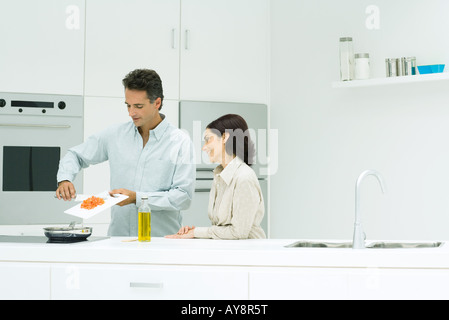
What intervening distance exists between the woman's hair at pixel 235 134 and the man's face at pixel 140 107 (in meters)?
→ 0.45

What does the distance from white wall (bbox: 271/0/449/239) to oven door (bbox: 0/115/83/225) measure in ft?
4.77

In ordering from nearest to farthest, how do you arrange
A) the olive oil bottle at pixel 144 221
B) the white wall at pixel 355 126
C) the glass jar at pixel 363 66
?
the olive oil bottle at pixel 144 221
the white wall at pixel 355 126
the glass jar at pixel 363 66

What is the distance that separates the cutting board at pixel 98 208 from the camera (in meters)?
2.60

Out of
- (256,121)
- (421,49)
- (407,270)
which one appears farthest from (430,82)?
(407,270)

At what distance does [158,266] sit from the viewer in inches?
94.9

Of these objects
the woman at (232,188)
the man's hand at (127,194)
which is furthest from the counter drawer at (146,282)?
the man's hand at (127,194)

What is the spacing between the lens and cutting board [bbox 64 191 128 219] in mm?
2598

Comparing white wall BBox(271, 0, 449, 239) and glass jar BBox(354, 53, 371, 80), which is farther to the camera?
glass jar BBox(354, 53, 371, 80)

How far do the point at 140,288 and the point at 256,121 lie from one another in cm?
226

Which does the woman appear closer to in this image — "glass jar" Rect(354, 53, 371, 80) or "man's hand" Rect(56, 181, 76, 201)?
"man's hand" Rect(56, 181, 76, 201)

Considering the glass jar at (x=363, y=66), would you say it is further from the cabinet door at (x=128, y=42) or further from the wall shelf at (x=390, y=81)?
the cabinet door at (x=128, y=42)

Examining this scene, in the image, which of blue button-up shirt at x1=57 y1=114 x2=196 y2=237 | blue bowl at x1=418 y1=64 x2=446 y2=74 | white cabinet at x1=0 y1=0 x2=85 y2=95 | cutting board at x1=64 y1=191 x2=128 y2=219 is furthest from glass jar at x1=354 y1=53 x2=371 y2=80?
cutting board at x1=64 y1=191 x2=128 y2=219

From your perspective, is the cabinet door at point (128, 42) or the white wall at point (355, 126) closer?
the white wall at point (355, 126)

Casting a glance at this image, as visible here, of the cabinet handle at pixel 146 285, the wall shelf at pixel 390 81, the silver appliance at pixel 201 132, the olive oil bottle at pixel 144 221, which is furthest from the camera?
the silver appliance at pixel 201 132
